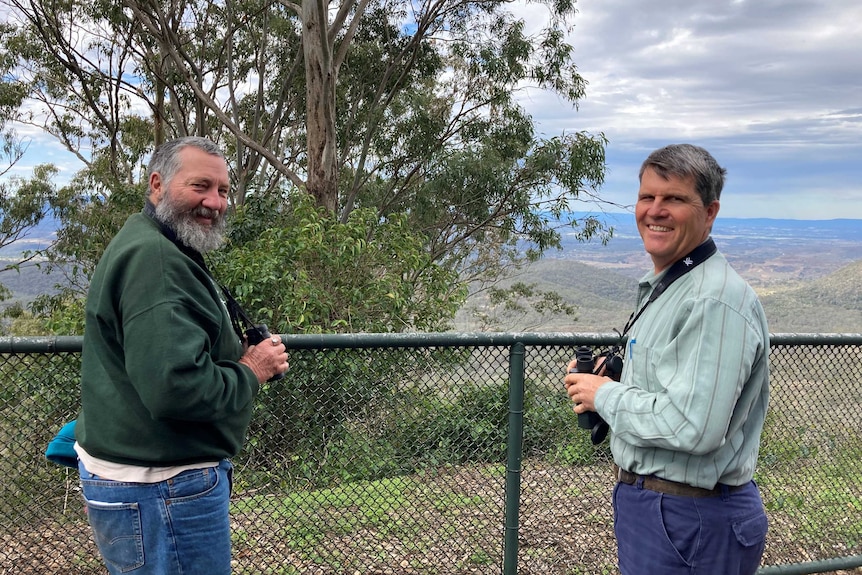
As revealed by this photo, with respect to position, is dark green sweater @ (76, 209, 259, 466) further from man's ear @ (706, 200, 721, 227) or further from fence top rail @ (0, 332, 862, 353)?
man's ear @ (706, 200, 721, 227)

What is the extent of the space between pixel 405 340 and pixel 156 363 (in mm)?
1190

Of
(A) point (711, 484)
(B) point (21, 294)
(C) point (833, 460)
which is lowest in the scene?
(B) point (21, 294)

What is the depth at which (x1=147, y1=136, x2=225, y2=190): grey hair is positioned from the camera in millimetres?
1953

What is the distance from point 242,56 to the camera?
1720cm

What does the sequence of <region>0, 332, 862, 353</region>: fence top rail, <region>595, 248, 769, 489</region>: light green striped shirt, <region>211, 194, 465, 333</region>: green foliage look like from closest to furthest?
<region>595, 248, 769, 489</region>: light green striped shirt < <region>0, 332, 862, 353</region>: fence top rail < <region>211, 194, 465, 333</region>: green foliage

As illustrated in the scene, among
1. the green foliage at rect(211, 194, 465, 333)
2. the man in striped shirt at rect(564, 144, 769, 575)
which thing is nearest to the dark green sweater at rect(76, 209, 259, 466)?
the man in striped shirt at rect(564, 144, 769, 575)

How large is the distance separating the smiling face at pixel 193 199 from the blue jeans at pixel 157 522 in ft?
2.03

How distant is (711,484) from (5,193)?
22932 mm

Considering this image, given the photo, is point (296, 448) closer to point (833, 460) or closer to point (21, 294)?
point (833, 460)

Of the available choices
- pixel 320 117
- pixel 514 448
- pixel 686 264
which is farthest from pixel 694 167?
pixel 320 117

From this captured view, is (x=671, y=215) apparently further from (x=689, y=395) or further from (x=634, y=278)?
(x=634, y=278)

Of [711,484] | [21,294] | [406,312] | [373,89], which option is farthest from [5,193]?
[711,484]

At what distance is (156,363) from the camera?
5.46 ft

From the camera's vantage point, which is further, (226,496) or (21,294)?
(21,294)
